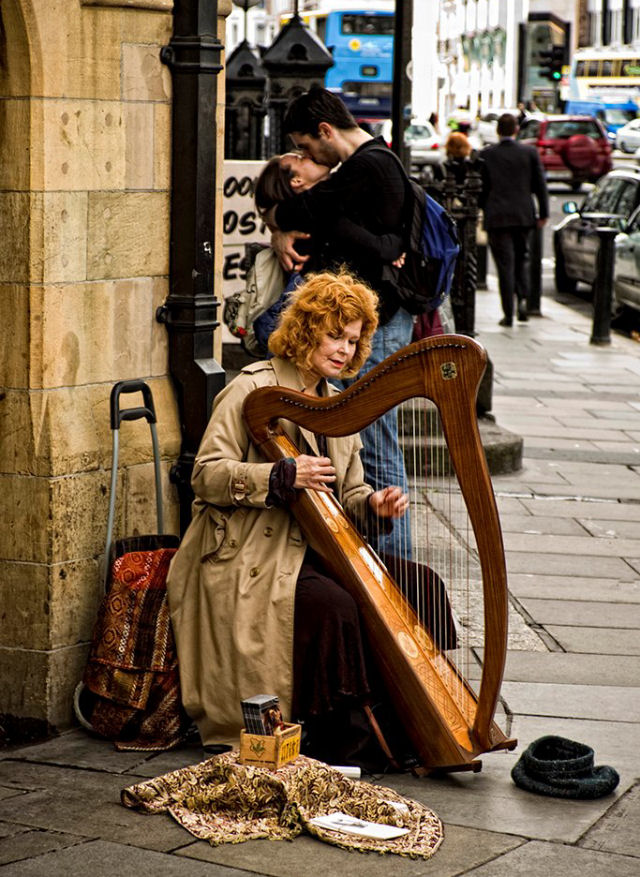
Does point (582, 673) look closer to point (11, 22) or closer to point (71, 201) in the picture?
point (71, 201)

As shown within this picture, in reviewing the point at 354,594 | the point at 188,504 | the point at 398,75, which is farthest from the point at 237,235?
the point at 354,594

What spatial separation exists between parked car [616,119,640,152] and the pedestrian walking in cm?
3276

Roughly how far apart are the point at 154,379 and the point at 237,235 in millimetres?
5024

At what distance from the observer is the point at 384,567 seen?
4961 millimetres

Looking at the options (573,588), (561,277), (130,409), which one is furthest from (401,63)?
(561,277)

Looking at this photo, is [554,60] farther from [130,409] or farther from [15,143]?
[15,143]

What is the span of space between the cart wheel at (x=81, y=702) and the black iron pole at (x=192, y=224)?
76cm

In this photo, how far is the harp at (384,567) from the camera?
4.26 metres

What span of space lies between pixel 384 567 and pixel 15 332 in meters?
1.36

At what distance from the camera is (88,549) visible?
209 inches

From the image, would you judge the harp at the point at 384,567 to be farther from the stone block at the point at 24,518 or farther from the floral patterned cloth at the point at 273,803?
the stone block at the point at 24,518

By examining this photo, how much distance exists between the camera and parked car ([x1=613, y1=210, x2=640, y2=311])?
16.6 meters

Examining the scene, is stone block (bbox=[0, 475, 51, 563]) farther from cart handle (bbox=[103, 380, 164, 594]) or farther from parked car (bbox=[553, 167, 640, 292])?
parked car (bbox=[553, 167, 640, 292])

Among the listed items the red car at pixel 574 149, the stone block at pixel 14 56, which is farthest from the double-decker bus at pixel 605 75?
the stone block at pixel 14 56
